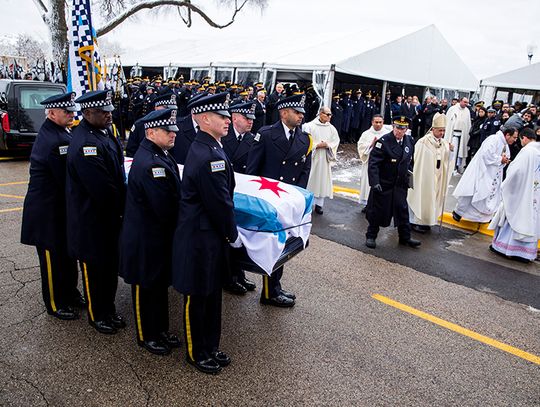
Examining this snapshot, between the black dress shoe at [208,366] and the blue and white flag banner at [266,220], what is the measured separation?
775mm

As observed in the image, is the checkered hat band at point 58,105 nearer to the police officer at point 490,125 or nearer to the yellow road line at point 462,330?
the yellow road line at point 462,330

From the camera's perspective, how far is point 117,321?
3.71 m

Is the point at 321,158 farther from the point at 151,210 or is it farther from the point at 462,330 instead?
the point at 151,210

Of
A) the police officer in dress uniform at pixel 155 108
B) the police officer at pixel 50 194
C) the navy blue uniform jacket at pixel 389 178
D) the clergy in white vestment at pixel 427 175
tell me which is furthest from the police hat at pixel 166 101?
the clergy in white vestment at pixel 427 175

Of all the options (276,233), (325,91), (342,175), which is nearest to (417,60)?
(325,91)

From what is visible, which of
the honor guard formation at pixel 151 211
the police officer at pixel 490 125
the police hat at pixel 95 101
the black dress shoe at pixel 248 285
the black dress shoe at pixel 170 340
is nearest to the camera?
the honor guard formation at pixel 151 211

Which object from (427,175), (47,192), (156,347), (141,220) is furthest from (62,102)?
(427,175)

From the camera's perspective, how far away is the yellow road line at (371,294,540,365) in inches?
146

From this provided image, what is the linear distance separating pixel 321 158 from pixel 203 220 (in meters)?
5.35

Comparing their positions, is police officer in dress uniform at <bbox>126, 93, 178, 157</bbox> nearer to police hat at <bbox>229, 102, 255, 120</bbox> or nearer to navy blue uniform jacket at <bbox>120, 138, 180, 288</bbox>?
police hat at <bbox>229, 102, 255, 120</bbox>

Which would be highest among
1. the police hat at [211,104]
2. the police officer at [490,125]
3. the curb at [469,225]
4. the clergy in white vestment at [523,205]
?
the police hat at [211,104]

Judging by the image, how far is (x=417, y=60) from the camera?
1895 centimetres

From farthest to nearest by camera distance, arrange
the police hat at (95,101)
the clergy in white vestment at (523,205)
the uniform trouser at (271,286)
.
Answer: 1. the clergy in white vestment at (523,205)
2. the uniform trouser at (271,286)
3. the police hat at (95,101)

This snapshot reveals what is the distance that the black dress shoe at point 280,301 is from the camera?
424cm
